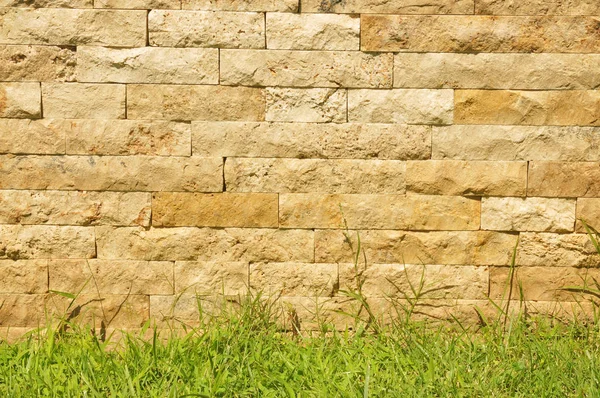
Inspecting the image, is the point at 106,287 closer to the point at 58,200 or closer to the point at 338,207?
the point at 58,200

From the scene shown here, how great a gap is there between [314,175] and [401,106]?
0.62 metres

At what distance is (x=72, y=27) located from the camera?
2986 millimetres

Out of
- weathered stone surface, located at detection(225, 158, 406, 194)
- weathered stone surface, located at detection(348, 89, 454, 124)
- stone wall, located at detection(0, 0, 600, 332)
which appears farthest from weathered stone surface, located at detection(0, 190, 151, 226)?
weathered stone surface, located at detection(348, 89, 454, 124)

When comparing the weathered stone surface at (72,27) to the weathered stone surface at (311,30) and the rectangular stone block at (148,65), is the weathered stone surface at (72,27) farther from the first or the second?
the weathered stone surface at (311,30)

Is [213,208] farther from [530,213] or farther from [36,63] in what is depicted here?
[530,213]

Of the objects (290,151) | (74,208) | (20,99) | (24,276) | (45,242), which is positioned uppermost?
(20,99)

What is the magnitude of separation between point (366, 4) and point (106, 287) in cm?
217

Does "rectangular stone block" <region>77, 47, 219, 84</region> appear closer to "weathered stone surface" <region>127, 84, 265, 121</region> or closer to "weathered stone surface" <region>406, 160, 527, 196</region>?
"weathered stone surface" <region>127, 84, 265, 121</region>

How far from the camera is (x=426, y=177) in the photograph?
3.07 m

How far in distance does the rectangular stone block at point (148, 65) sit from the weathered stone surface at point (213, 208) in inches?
25.5

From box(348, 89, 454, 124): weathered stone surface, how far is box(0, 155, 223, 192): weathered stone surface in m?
0.84

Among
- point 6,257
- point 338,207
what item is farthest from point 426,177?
point 6,257

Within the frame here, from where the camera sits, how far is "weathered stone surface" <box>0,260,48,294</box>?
310cm

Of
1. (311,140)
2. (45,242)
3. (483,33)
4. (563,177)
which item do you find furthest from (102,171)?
(563,177)
